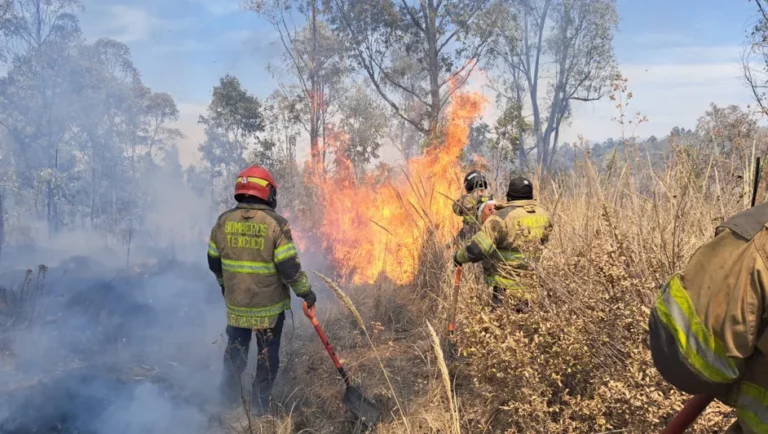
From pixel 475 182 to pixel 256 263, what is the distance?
130 inches

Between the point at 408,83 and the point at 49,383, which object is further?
the point at 408,83

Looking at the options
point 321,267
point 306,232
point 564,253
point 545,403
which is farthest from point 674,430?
point 306,232

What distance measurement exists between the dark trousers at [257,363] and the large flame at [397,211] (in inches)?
63.8

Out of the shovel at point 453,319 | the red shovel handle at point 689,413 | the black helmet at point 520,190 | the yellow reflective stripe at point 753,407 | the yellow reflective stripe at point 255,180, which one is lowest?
the shovel at point 453,319

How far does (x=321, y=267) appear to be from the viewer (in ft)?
29.7

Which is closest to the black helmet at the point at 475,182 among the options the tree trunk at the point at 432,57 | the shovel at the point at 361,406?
the shovel at the point at 361,406

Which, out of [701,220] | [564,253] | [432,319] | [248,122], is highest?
[248,122]

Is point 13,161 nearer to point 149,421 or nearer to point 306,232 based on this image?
point 306,232

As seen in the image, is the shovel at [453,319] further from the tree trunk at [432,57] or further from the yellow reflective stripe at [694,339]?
the tree trunk at [432,57]

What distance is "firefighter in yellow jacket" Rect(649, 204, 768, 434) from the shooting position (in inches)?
41.5

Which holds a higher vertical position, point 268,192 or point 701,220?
point 268,192

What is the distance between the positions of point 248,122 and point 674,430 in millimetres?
22736

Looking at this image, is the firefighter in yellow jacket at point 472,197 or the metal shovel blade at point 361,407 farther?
the firefighter in yellow jacket at point 472,197

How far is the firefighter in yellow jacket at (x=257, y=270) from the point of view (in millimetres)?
3760
